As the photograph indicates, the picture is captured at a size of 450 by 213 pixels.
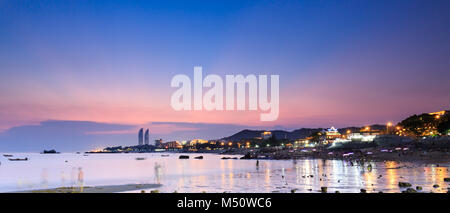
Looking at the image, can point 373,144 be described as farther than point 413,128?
No
